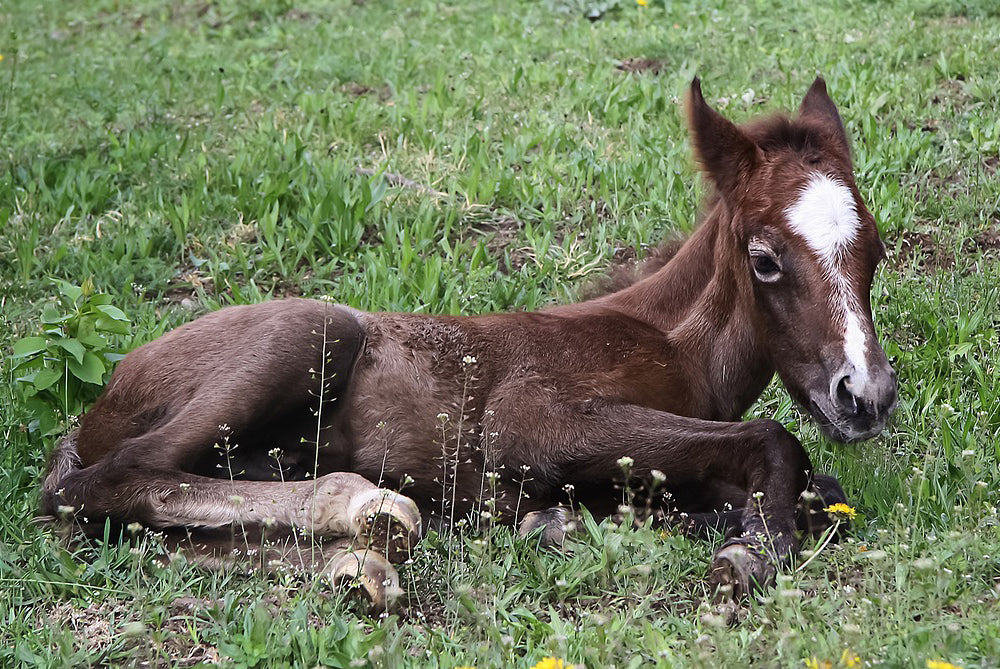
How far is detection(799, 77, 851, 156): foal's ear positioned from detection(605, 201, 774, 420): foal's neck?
0.55m

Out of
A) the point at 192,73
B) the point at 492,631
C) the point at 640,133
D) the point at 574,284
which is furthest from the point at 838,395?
the point at 192,73

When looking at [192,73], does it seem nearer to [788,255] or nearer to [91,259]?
[91,259]

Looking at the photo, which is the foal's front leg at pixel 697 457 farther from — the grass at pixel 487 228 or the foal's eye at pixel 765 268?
the foal's eye at pixel 765 268

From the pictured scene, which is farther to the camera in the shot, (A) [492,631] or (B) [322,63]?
(B) [322,63]

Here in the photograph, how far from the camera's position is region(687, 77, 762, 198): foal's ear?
444 cm

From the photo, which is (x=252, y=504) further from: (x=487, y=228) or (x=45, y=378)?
(x=487, y=228)

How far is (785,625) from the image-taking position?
10.4ft

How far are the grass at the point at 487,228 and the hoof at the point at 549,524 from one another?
3.9 inches

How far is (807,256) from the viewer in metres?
4.03

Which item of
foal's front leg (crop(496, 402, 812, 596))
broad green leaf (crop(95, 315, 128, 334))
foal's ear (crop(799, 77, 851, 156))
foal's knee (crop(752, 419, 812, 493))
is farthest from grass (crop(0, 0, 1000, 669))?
foal's ear (crop(799, 77, 851, 156))

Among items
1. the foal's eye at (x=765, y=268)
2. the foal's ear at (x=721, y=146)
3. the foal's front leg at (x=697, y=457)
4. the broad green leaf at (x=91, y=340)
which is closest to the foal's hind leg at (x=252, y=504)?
the foal's front leg at (x=697, y=457)

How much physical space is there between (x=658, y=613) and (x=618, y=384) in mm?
1206

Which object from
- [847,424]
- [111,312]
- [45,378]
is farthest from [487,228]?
[847,424]

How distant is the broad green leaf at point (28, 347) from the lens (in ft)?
16.6
